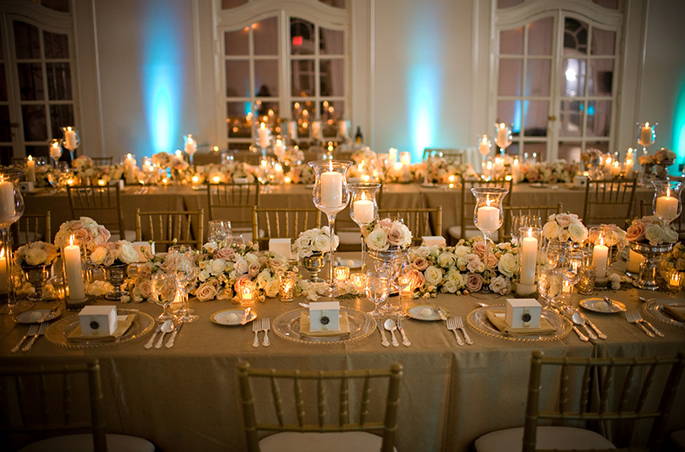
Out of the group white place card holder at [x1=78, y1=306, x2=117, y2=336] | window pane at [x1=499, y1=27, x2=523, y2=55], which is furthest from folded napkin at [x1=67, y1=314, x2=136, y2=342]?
window pane at [x1=499, y1=27, x2=523, y2=55]

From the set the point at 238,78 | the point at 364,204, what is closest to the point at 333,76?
the point at 238,78

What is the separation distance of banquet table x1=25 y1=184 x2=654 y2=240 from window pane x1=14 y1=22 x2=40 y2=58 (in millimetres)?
4527

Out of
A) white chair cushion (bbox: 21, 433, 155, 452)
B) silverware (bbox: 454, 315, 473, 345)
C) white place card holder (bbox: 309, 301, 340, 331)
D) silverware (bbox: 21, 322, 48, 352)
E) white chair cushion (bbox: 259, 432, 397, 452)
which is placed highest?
white place card holder (bbox: 309, 301, 340, 331)

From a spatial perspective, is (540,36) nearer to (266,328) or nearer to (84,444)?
(266,328)

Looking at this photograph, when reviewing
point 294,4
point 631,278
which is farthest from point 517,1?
point 631,278

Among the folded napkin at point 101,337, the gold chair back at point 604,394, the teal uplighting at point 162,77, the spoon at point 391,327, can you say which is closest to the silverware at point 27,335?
the folded napkin at point 101,337

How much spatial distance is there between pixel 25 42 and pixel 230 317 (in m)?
8.10

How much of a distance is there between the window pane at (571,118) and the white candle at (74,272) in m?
8.04

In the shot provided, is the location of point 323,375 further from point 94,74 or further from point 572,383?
point 94,74

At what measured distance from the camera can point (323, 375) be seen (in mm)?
1434

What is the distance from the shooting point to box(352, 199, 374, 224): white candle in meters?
2.54

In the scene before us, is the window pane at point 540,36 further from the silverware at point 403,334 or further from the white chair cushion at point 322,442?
the white chair cushion at point 322,442

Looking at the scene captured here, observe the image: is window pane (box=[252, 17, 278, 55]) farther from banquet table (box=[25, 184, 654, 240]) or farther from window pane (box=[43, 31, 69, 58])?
banquet table (box=[25, 184, 654, 240])

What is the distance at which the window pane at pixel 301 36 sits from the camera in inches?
338
